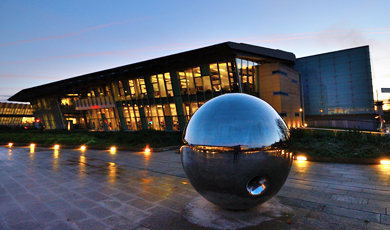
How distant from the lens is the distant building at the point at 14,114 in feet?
331

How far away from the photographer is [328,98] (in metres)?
46.1

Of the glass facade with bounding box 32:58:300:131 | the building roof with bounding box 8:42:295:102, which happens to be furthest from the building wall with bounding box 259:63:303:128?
the building roof with bounding box 8:42:295:102

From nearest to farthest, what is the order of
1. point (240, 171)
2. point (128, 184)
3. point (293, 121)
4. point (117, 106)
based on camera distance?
point (240, 171), point (128, 184), point (293, 121), point (117, 106)

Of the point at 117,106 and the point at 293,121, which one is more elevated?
the point at 117,106

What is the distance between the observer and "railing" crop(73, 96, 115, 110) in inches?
1671

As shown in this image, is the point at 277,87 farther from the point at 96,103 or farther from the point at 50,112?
the point at 50,112

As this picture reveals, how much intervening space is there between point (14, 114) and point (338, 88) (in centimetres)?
12923

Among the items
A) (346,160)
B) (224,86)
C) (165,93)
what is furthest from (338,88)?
(346,160)

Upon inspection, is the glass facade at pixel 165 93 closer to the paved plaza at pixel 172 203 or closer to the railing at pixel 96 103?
the railing at pixel 96 103

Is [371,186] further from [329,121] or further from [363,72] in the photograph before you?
[363,72]

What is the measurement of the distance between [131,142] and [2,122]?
11546 cm

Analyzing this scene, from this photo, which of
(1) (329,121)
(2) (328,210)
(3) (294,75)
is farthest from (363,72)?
(2) (328,210)

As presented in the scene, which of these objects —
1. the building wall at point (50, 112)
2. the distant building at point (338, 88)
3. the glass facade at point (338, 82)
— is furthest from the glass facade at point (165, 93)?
the glass facade at point (338, 82)

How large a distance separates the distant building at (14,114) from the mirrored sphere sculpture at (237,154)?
119753mm
